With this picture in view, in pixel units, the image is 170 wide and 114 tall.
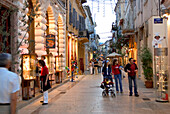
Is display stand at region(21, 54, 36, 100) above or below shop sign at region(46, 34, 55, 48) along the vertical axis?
below

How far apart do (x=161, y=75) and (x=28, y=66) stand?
5616 millimetres

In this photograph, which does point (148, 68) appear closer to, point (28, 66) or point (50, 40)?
point (50, 40)

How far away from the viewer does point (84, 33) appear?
33.2 meters

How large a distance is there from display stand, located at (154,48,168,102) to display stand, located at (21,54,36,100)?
17.2ft

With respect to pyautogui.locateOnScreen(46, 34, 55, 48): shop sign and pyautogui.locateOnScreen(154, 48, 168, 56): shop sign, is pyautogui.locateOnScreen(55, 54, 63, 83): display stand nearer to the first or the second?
pyautogui.locateOnScreen(46, 34, 55, 48): shop sign

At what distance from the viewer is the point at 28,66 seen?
35.2 ft

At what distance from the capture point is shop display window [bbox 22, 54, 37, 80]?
1057cm

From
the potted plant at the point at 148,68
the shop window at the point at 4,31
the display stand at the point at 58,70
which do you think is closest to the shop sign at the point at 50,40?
the display stand at the point at 58,70

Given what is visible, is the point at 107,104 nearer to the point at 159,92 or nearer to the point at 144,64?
the point at 159,92

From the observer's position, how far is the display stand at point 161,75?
10.0 metres

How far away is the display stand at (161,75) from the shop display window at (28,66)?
17.2ft

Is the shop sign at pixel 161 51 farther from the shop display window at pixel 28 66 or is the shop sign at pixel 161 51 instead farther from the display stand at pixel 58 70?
the display stand at pixel 58 70

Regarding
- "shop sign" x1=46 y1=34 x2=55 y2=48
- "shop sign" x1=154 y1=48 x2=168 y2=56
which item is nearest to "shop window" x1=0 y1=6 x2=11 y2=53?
"shop sign" x1=154 y1=48 x2=168 y2=56

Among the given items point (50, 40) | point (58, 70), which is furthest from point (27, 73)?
point (58, 70)
